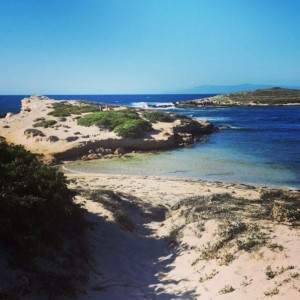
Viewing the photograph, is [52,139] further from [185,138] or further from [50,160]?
[185,138]

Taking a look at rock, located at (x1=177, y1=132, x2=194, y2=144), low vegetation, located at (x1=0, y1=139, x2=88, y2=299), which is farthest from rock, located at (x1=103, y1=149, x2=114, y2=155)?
low vegetation, located at (x1=0, y1=139, x2=88, y2=299)

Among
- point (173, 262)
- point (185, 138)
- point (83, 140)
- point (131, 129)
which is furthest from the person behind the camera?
point (185, 138)

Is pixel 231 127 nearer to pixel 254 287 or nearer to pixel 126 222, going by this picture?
pixel 126 222

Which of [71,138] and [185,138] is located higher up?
[71,138]

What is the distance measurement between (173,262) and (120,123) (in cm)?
2375

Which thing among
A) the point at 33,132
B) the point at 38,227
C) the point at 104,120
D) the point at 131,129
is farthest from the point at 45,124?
the point at 38,227

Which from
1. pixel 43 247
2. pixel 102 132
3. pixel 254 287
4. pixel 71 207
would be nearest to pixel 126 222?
pixel 71 207

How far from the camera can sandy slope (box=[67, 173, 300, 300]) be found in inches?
293

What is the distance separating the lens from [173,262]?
31.3 ft

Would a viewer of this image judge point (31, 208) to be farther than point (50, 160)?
No

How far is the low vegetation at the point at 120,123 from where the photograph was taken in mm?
29378

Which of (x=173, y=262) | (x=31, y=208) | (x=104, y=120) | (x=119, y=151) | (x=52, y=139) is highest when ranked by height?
(x=104, y=120)

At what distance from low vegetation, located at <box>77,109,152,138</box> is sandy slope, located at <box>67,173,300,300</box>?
52.2ft

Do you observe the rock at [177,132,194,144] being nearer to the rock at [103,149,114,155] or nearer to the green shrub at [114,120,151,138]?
the green shrub at [114,120,151,138]
